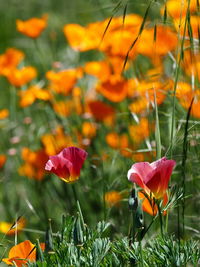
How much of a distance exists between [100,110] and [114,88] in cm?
13

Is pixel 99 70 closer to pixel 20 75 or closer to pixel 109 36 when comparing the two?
pixel 109 36

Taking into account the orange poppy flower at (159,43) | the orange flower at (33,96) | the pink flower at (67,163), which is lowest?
the orange flower at (33,96)

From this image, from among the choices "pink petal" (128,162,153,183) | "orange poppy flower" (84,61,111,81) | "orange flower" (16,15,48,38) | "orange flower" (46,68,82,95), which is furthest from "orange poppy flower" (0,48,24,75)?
"pink petal" (128,162,153,183)

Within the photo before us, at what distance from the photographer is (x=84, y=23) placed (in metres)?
4.98

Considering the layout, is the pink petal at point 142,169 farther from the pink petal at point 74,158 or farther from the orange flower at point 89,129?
the orange flower at point 89,129

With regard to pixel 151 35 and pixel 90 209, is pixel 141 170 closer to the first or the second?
pixel 90 209

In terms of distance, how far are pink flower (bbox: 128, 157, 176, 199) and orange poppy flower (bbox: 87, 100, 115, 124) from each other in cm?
122

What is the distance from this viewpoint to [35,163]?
102 inches

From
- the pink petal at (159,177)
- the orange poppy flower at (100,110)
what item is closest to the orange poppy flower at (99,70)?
the orange poppy flower at (100,110)

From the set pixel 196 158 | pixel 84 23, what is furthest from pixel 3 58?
pixel 84 23

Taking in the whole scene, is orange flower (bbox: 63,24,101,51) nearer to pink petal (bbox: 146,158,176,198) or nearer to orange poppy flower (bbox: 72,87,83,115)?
orange poppy flower (bbox: 72,87,83,115)

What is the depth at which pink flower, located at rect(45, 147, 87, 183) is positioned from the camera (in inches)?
60.1

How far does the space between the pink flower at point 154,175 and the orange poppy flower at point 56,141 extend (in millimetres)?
1182

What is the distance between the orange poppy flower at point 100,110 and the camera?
106 inches
